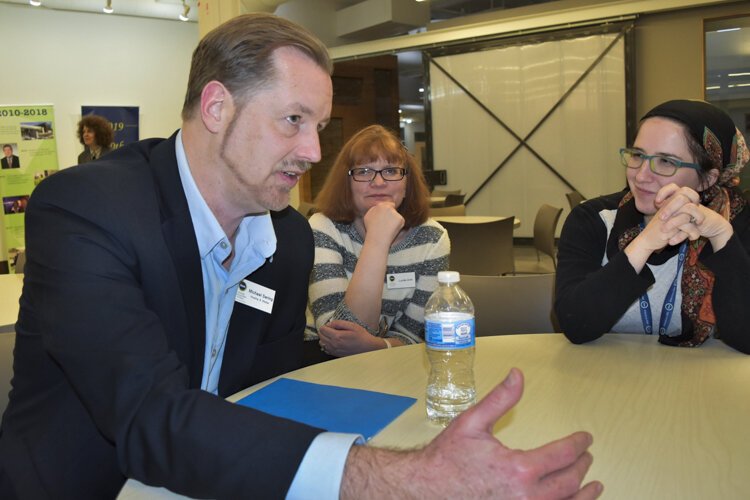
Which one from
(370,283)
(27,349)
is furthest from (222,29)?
(370,283)

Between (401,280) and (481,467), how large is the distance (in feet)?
5.64

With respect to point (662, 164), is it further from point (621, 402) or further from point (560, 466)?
point (560, 466)

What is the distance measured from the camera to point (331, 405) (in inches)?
54.2

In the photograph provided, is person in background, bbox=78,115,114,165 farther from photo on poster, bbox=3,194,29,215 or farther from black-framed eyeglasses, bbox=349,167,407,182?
black-framed eyeglasses, bbox=349,167,407,182

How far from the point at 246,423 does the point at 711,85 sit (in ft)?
33.0

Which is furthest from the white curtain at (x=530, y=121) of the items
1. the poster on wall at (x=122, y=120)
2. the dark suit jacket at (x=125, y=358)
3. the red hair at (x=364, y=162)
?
the dark suit jacket at (x=125, y=358)

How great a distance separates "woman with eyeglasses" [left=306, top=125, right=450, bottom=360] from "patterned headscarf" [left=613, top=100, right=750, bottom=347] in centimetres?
80

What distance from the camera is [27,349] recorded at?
133 cm

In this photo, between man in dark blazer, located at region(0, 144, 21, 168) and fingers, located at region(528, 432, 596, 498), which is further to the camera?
man in dark blazer, located at region(0, 144, 21, 168)

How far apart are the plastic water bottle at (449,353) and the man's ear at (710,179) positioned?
1.00 m

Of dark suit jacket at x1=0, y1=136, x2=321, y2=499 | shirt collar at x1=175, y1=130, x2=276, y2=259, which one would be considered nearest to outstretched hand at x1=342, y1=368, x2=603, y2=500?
dark suit jacket at x1=0, y1=136, x2=321, y2=499

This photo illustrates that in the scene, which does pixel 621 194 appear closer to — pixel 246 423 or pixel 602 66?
pixel 246 423

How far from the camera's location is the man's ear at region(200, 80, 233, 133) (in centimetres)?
144

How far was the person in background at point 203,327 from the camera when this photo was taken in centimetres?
88
